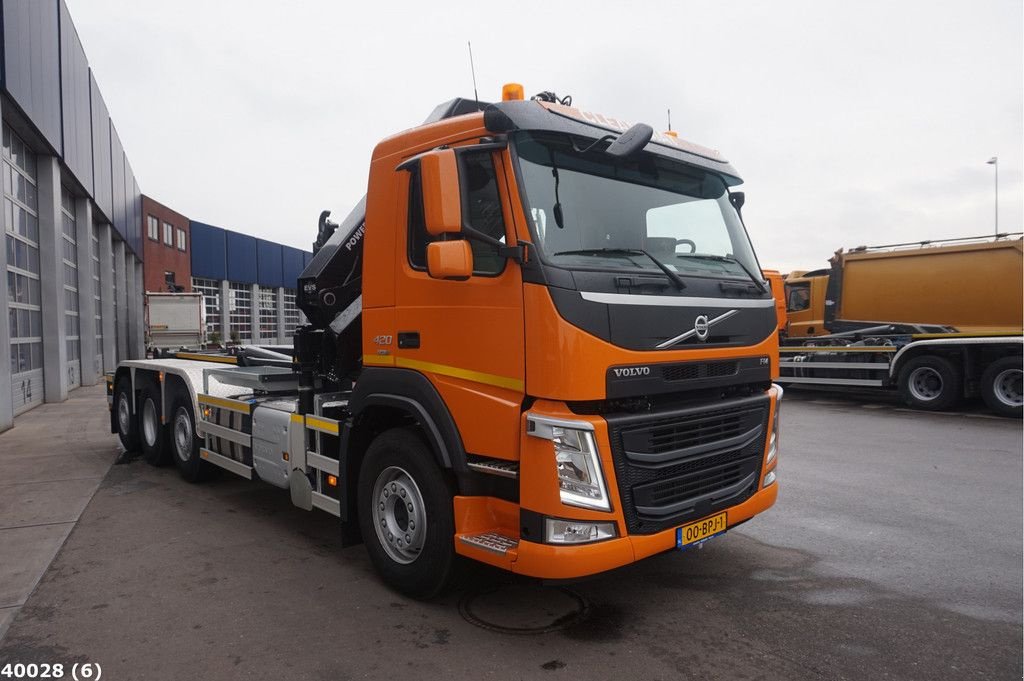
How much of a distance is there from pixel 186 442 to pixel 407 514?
412 cm

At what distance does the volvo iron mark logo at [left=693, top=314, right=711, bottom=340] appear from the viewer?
3.63 meters

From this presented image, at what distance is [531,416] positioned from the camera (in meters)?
3.25

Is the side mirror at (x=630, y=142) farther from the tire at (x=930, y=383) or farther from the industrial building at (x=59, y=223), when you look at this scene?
the tire at (x=930, y=383)

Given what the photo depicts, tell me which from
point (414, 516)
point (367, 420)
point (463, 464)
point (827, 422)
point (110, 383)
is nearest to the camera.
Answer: point (463, 464)

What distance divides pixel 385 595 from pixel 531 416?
1.64 m

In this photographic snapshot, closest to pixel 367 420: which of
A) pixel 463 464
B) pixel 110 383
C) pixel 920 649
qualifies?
pixel 463 464

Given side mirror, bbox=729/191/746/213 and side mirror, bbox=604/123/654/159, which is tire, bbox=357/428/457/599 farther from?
side mirror, bbox=729/191/746/213

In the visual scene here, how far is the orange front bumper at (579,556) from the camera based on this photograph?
3180 mm

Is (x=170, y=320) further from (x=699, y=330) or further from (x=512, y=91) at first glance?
(x=699, y=330)

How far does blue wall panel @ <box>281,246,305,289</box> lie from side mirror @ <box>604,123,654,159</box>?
4502cm

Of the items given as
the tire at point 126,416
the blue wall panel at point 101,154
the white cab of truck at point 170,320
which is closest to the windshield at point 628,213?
the tire at point 126,416

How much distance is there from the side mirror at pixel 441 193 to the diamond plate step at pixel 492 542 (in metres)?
1.55

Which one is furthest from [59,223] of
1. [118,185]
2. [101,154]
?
[118,185]

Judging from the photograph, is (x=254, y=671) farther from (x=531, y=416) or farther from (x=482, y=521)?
(x=531, y=416)
